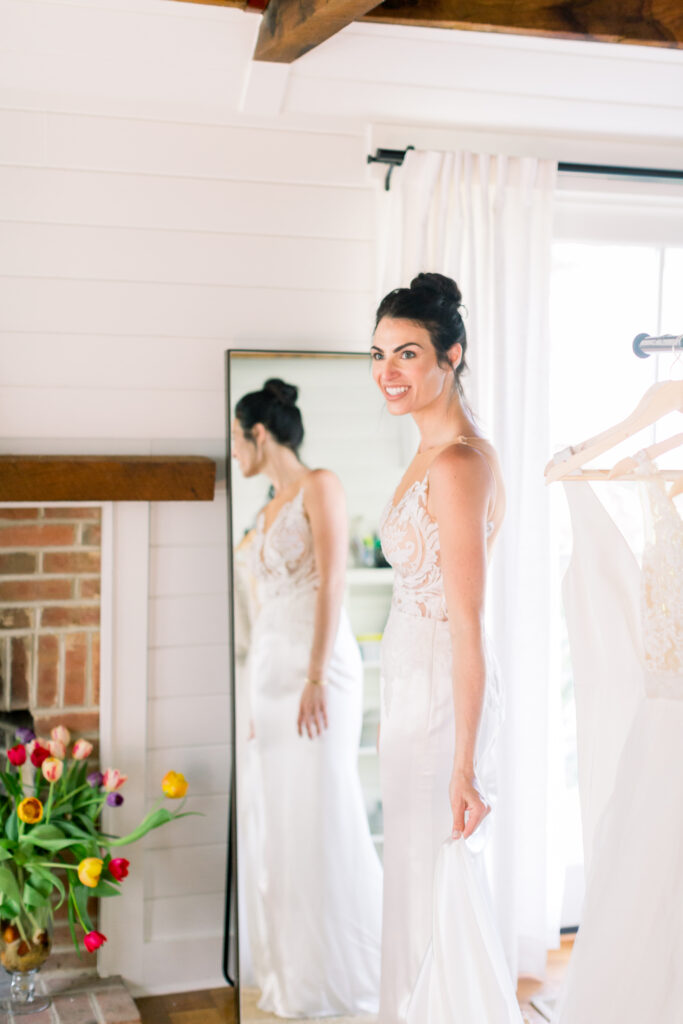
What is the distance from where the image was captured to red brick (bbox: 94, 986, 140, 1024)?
8.38 feet

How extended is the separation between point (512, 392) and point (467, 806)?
1293 millimetres

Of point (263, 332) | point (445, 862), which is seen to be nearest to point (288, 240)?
point (263, 332)

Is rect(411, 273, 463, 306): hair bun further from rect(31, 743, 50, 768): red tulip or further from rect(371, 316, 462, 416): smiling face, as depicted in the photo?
rect(31, 743, 50, 768): red tulip

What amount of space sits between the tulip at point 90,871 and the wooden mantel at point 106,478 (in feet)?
3.05

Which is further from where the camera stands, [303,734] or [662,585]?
[303,734]

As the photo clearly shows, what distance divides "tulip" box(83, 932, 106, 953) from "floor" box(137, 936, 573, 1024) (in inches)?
13.0

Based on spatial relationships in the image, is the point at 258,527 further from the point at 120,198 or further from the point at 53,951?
the point at 53,951

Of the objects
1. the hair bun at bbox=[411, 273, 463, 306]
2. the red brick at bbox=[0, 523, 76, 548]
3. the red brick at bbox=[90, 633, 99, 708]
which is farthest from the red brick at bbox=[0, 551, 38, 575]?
the hair bun at bbox=[411, 273, 463, 306]

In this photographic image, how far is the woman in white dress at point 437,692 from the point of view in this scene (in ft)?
6.31

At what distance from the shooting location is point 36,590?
2.73 meters

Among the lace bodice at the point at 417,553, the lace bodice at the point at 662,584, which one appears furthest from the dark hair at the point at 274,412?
the lace bodice at the point at 662,584

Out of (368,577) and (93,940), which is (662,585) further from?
(93,940)

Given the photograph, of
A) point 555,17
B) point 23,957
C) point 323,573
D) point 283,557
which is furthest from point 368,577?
point 555,17

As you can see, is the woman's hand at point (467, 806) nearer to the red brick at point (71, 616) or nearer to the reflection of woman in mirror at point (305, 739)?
the reflection of woman in mirror at point (305, 739)
